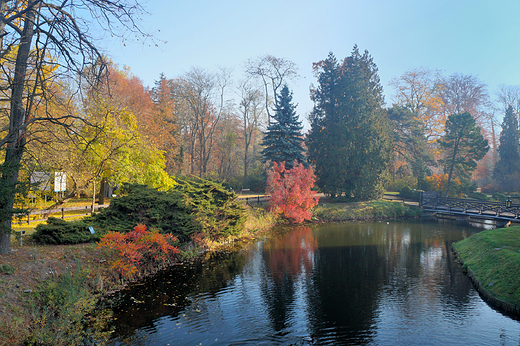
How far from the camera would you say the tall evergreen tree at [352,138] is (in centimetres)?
3216

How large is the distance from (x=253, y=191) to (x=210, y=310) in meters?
29.0

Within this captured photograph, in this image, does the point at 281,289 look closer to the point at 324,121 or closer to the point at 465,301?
the point at 465,301

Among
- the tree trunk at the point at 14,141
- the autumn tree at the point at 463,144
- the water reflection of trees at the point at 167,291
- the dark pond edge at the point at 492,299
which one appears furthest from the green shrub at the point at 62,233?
the autumn tree at the point at 463,144

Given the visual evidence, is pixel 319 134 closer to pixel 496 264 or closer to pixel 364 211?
pixel 364 211

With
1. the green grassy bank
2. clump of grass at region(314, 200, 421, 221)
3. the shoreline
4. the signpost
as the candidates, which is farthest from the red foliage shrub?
clump of grass at region(314, 200, 421, 221)

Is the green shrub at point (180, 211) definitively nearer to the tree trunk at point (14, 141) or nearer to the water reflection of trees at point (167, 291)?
the water reflection of trees at point (167, 291)

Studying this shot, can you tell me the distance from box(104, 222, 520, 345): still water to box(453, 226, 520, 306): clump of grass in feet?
1.98

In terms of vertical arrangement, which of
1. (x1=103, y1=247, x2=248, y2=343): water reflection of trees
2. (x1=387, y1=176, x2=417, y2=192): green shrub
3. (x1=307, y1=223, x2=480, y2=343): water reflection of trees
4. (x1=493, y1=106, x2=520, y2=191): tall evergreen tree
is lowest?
(x1=307, y1=223, x2=480, y2=343): water reflection of trees

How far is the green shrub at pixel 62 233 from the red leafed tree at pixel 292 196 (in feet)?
51.8

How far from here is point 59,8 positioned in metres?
6.73

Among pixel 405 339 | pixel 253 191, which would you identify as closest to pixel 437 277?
pixel 405 339

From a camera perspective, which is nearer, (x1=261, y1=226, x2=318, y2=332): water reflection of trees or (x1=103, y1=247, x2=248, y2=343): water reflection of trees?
(x1=103, y1=247, x2=248, y2=343): water reflection of trees

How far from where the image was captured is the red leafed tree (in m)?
25.6

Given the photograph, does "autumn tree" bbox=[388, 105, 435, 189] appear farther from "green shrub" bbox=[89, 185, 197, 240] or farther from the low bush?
"green shrub" bbox=[89, 185, 197, 240]
